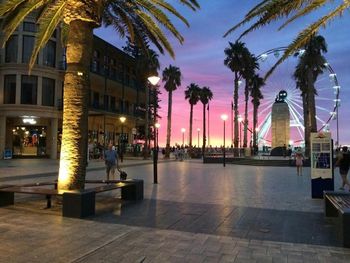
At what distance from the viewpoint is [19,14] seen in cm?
1264

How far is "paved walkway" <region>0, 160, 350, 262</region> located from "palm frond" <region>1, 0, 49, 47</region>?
510 cm

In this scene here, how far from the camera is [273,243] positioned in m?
7.57

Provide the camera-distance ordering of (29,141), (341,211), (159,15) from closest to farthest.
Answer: (341,211)
(159,15)
(29,141)

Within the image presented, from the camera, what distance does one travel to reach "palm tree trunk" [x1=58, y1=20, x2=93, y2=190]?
11375mm

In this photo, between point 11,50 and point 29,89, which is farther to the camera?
point 29,89

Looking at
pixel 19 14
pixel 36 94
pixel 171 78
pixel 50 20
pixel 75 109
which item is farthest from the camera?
pixel 171 78

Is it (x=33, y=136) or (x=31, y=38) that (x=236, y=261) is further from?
(x=33, y=136)

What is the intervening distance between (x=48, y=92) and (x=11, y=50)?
539 centimetres

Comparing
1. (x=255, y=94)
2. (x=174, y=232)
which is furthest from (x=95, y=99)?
(x=174, y=232)

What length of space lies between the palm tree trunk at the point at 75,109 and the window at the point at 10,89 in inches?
1360

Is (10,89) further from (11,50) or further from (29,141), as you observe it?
(29,141)

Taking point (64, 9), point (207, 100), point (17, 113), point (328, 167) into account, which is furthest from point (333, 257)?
point (207, 100)

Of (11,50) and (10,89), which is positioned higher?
(11,50)

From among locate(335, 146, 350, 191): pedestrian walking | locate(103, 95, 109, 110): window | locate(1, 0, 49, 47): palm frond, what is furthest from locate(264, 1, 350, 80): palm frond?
locate(103, 95, 109, 110): window
